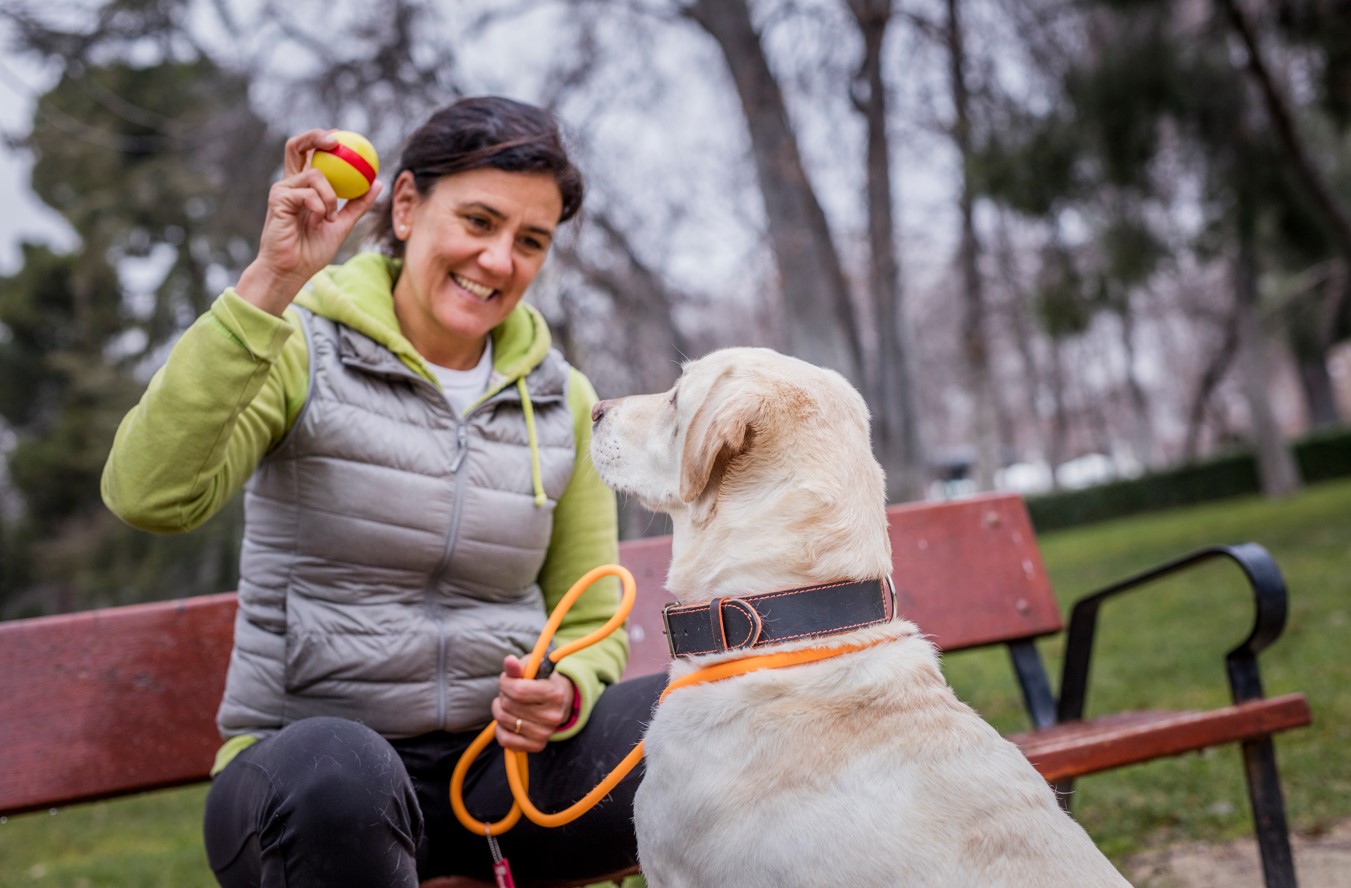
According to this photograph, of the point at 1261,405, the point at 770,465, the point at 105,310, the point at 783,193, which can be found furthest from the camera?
the point at 1261,405

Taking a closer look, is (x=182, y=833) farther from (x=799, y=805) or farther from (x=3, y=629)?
(x=799, y=805)

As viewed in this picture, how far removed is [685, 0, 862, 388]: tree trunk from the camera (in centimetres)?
876

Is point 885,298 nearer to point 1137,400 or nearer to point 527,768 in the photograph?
point 527,768

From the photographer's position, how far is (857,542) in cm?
213

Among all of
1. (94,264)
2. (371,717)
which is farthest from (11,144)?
(94,264)

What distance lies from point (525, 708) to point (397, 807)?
35cm

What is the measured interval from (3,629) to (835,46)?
9.13 meters

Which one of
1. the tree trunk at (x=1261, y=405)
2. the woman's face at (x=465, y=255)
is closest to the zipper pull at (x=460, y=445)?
the woman's face at (x=465, y=255)

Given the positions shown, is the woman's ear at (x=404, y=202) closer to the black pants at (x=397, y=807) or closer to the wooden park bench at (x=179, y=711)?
the wooden park bench at (x=179, y=711)

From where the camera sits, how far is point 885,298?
11688mm

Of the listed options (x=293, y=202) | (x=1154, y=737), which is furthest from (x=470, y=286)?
(x=1154, y=737)

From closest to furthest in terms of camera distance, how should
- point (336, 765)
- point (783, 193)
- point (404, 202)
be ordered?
point (336, 765) < point (404, 202) < point (783, 193)

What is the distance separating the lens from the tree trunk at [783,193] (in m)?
8.76

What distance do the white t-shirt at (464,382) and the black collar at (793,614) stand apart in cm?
95
